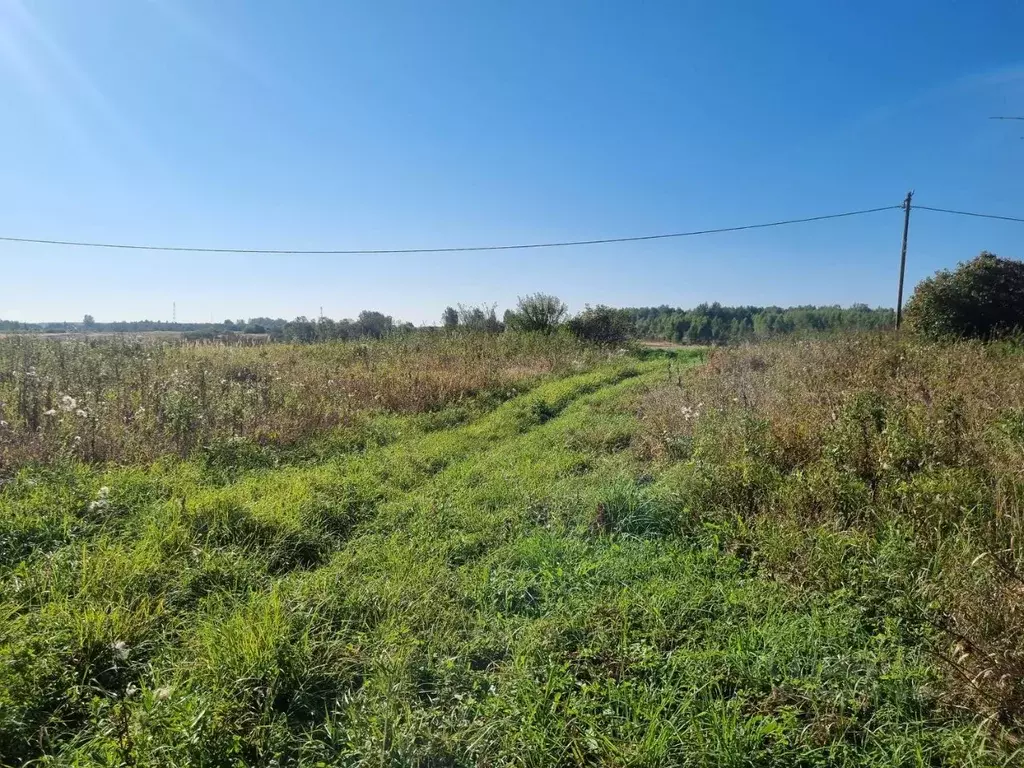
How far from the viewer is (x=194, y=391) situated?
6945mm

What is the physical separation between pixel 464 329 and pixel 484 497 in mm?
14434

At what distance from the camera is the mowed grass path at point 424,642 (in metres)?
1.81

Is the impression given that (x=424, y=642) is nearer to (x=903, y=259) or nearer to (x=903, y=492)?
(x=903, y=492)

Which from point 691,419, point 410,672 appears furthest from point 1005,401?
point 410,672

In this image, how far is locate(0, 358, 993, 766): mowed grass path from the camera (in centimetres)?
181

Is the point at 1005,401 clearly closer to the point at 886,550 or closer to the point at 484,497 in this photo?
the point at 886,550

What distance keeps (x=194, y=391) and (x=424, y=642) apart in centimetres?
621

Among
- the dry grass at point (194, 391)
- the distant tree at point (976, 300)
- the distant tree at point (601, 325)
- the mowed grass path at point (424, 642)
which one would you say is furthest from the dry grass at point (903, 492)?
the distant tree at point (601, 325)

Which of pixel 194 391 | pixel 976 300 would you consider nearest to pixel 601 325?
pixel 976 300

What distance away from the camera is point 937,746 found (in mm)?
1773

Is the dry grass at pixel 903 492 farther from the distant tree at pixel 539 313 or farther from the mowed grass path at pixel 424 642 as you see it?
the distant tree at pixel 539 313

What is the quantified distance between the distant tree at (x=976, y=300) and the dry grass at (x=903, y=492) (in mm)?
9371

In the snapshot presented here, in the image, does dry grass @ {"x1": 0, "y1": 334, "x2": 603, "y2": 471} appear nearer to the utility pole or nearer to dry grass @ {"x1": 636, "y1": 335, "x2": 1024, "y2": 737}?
dry grass @ {"x1": 636, "y1": 335, "x2": 1024, "y2": 737}

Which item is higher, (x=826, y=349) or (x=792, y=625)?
(x=826, y=349)
